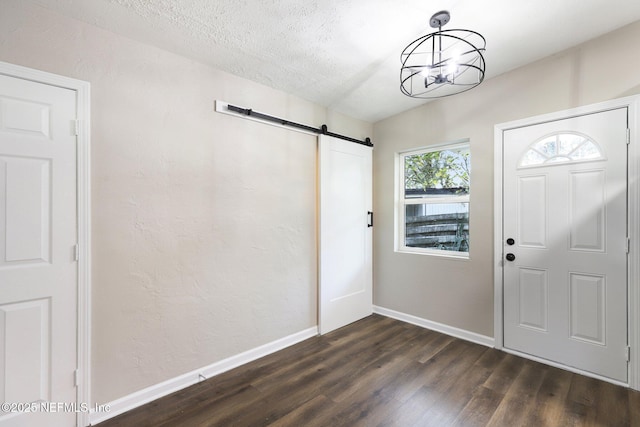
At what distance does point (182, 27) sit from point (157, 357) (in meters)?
2.31

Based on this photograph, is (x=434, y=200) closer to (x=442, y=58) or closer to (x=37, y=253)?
(x=442, y=58)

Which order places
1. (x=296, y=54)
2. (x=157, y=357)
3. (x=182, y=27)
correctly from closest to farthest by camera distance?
(x=182, y=27), (x=157, y=357), (x=296, y=54)

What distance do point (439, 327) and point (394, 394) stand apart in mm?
1331

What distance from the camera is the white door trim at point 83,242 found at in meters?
1.67

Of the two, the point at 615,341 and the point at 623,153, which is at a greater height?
the point at 623,153

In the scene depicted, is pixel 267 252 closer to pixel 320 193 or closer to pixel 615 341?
pixel 320 193

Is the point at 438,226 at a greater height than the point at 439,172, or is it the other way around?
the point at 439,172

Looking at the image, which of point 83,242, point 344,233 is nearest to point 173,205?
point 83,242

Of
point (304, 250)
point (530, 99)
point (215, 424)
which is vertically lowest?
point (215, 424)

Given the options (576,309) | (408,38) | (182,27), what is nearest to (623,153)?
(576,309)

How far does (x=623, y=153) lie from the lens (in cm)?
206

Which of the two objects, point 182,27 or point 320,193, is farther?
point 320,193

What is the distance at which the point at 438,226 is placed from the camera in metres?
3.22

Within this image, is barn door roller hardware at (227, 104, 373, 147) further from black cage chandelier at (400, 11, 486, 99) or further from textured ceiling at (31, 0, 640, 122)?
black cage chandelier at (400, 11, 486, 99)
